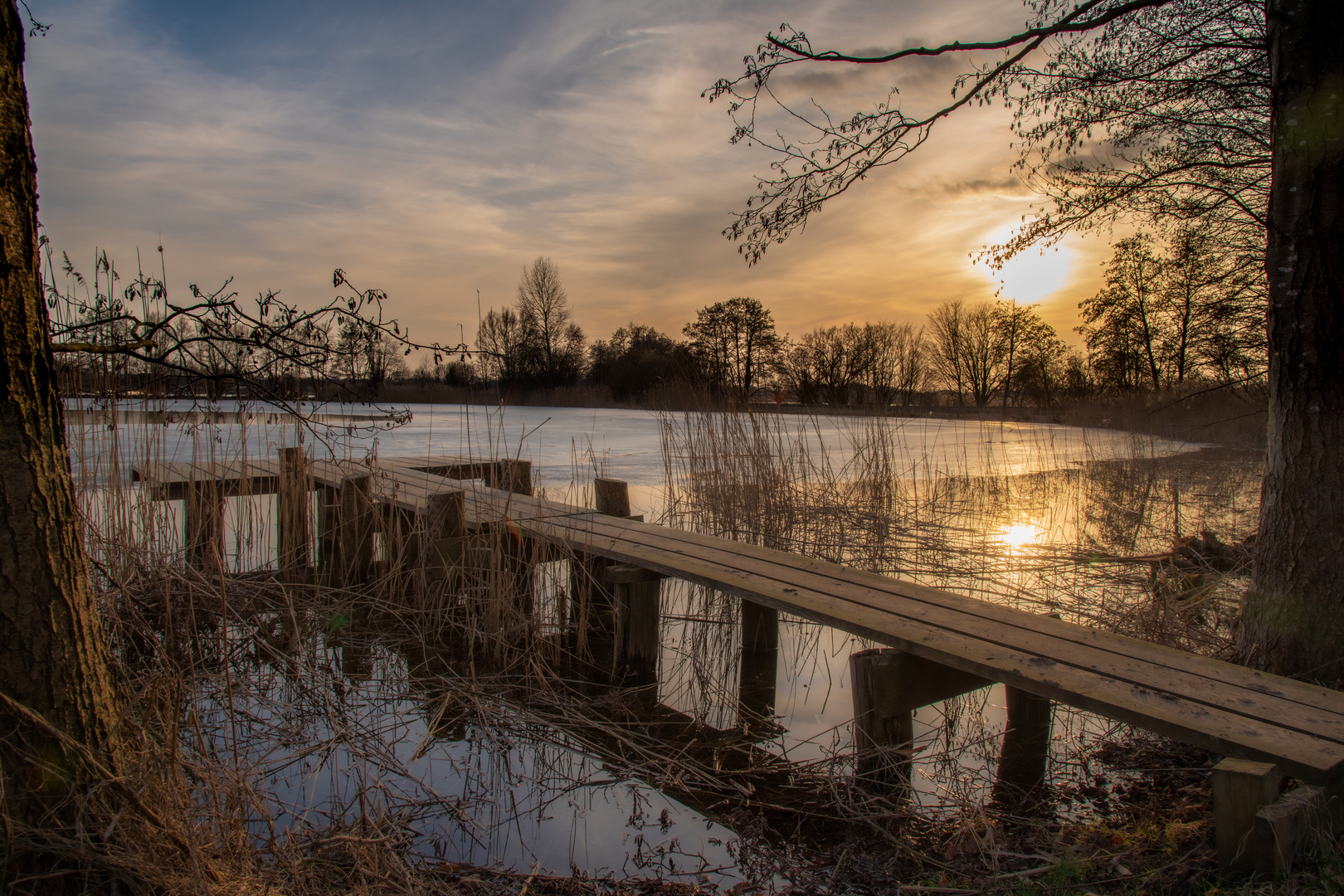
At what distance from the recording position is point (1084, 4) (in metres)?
2.60

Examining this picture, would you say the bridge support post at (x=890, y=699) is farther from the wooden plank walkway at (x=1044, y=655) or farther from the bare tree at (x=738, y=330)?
the bare tree at (x=738, y=330)

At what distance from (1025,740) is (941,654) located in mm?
687

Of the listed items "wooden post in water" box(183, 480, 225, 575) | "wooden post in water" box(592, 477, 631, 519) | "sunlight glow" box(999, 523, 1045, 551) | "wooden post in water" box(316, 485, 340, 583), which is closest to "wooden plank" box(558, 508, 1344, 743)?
"wooden post in water" box(592, 477, 631, 519)

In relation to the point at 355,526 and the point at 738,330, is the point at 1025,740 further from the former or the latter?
the point at 738,330

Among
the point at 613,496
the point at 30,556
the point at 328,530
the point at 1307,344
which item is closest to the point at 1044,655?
the point at 1307,344

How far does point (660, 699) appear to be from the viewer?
2.81 m

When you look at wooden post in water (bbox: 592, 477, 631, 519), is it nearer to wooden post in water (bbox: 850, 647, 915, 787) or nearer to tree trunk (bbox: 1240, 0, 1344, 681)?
wooden post in water (bbox: 850, 647, 915, 787)

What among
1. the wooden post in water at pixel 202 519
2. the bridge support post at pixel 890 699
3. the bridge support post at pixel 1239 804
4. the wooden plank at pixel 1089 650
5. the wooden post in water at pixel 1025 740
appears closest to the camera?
the bridge support post at pixel 1239 804

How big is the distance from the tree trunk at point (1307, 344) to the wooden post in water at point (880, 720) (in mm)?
1087

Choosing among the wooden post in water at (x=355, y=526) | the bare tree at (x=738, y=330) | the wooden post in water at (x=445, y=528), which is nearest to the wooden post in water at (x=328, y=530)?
the wooden post in water at (x=355, y=526)

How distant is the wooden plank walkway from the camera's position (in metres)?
1.43

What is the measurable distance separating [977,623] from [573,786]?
1233 millimetres

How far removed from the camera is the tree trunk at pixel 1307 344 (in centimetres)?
203

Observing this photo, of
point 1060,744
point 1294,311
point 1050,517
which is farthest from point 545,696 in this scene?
point 1050,517
